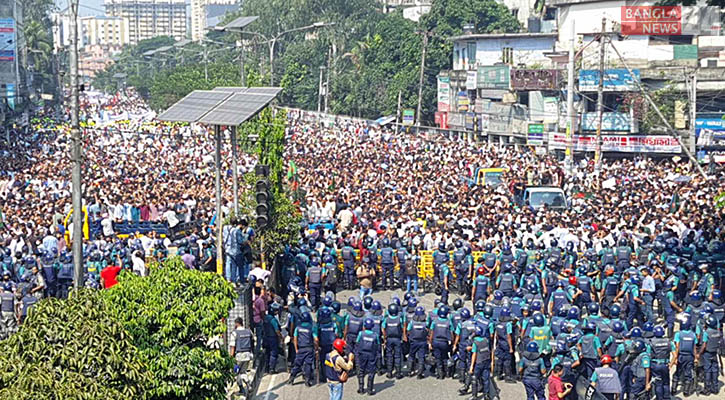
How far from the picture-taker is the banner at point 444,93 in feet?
→ 214

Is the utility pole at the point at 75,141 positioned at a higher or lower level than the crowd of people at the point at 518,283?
higher

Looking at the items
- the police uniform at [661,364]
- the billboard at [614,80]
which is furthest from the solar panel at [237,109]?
the billboard at [614,80]

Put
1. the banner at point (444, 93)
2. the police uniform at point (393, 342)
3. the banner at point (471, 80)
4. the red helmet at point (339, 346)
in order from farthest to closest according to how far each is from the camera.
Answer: the banner at point (444, 93)
the banner at point (471, 80)
the police uniform at point (393, 342)
the red helmet at point (339, 346)

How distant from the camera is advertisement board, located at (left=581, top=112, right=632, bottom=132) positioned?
4825 centimetres

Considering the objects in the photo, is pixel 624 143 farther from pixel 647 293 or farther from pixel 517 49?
pixel 647 293

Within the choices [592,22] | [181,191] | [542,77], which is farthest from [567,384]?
[592,22]

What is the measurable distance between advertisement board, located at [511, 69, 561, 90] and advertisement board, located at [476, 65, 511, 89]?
6.15 feet

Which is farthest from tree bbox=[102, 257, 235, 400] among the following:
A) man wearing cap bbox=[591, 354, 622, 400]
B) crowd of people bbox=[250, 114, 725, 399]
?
man wearing cap bbox=[591, 354, 622, 400]

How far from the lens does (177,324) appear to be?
37.1 feet

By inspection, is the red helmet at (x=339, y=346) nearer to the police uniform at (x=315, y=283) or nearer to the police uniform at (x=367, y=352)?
the police uniform at (x=367, y=352)

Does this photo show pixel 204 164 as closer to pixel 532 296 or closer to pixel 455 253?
pixel 455 253

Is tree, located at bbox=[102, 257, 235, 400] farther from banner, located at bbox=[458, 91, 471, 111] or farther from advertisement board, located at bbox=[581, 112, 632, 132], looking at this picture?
banner, located at bbox=[458, 91, 471, 111]

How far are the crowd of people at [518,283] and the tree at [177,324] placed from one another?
3.04 meters

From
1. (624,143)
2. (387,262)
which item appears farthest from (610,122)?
(387,262)
